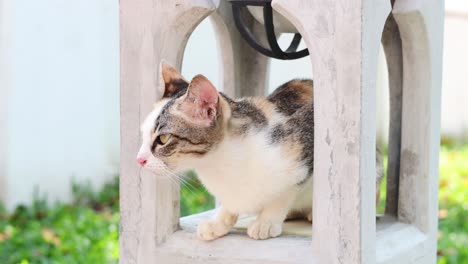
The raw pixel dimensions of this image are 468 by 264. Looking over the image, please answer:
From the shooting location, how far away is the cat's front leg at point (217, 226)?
6.86 ft

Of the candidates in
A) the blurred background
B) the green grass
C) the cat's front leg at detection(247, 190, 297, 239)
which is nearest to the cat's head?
the cat's front leg at detection(247, 190, 297, 239)

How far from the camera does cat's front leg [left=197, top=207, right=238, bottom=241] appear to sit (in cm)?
209

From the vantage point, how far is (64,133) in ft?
15.2

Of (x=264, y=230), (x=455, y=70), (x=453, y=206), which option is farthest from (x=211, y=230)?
(x=455, y=70)

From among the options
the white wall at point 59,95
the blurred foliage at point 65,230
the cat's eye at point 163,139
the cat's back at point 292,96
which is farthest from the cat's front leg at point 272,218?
the white wall at point 59,95

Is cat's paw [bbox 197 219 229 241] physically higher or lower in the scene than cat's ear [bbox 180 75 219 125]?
lower

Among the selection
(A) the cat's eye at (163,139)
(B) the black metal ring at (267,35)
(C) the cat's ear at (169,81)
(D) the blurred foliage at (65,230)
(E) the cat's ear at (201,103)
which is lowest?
(D) the blurred foliage at (65,230)

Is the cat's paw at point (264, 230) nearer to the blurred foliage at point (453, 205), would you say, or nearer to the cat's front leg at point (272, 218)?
the cat's front leg at point (272, 218)

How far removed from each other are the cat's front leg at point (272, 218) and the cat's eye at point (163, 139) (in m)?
0.32

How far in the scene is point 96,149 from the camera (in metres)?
4.89

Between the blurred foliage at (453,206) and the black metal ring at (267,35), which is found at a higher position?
the black metal ring at (267,35)

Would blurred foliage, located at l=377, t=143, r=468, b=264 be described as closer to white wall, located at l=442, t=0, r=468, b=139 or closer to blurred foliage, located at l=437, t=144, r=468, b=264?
blurred foliage, located at l=437, t=144, r=468, b=264

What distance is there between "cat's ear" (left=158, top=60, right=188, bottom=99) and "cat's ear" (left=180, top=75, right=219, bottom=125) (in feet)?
0.49

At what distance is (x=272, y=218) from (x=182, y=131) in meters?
0.33
